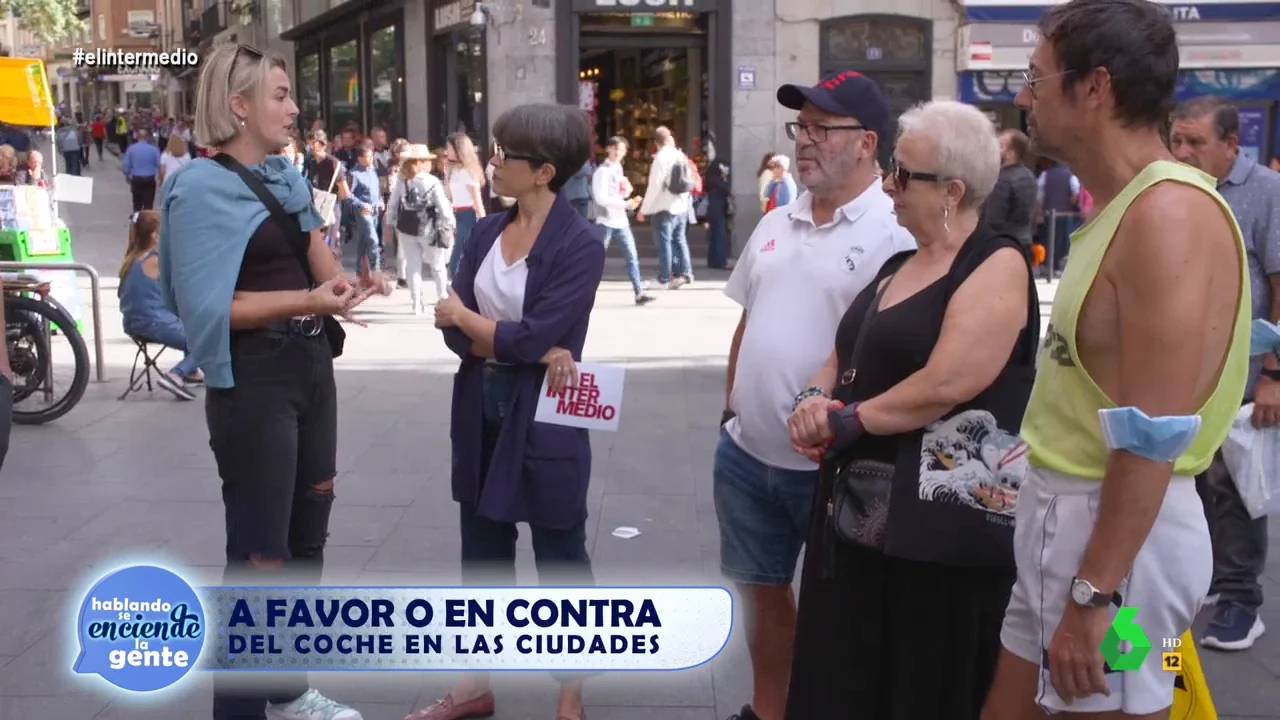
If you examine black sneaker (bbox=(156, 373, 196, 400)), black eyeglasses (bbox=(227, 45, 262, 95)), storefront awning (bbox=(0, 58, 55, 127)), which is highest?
storefront awning (bbox=(0, 58, 55, 127))

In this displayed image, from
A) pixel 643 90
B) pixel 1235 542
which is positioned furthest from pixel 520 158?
pixel 643 90

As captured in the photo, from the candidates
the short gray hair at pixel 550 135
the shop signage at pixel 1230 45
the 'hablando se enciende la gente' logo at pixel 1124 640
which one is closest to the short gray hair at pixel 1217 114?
the short gray hair at pixel 550 135

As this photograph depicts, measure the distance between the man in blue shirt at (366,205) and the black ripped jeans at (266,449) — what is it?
465 inches

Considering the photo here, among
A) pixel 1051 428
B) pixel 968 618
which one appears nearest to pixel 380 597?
pixel 968 618

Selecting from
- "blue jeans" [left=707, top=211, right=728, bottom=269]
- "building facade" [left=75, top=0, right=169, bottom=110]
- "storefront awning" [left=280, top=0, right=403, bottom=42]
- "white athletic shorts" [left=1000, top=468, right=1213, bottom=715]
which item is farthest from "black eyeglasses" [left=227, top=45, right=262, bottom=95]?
"building facade" [left=75, top=0, right=169, bottom=110]

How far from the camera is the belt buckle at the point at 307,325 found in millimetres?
3764

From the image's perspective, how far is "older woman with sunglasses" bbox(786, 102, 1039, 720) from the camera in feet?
9.31

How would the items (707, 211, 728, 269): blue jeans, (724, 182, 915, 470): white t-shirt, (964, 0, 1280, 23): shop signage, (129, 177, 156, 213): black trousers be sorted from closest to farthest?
1. (724, 182, 915, 470): white t-shirt
2. (707, 211, 728, 269): blue jeans
3. (964, 0, 1280, 23): shop signage
4. (129, 177, 156, 213): black trousers

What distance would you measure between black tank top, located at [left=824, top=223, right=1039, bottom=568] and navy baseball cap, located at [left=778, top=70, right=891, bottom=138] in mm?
639

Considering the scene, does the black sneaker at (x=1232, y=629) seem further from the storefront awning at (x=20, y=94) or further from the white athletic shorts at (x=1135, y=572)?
the storefront awning at (x=20, y=94)

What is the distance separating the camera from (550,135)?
12.9 ft

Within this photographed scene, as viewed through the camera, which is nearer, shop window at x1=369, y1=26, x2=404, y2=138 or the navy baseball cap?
the navy baseball cap

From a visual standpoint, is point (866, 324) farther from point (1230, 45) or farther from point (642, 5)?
point (1230, 45)

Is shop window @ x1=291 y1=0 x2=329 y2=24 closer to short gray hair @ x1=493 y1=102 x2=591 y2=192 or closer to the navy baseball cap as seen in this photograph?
short gray hair @ x1=493 y1=102 x2=591 y2=192
